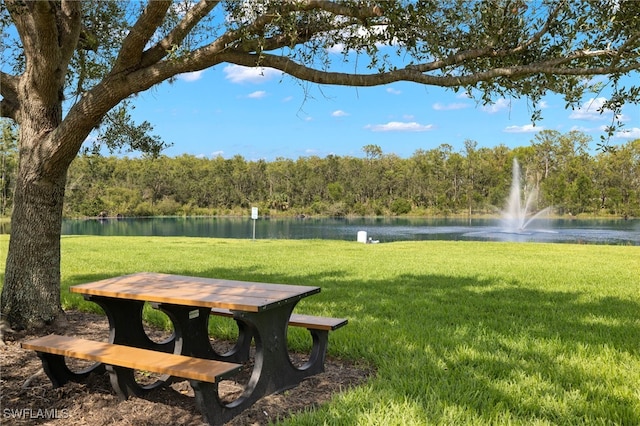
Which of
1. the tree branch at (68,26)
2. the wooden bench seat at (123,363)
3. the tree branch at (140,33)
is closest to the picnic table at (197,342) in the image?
the wooden bench seat at (123,363)

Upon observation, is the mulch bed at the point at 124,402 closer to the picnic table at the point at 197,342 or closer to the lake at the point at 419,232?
the picnic table at the point at 197,342

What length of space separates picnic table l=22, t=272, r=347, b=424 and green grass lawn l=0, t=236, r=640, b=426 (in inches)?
19.8

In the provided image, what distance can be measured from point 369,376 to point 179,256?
37.9 ft

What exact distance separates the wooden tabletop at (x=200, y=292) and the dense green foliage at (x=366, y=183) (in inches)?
3069

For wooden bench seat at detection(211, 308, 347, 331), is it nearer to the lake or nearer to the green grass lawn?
the green grass lawn

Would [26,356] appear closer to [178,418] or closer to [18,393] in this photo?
[18,393]

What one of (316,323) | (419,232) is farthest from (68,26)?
(419,232)

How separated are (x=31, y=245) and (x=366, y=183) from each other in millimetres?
92107

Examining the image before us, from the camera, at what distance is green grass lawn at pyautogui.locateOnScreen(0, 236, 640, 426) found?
10.6ft

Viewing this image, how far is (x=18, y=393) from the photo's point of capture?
12.0 feet

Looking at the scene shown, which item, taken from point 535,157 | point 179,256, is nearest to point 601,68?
point 179,256

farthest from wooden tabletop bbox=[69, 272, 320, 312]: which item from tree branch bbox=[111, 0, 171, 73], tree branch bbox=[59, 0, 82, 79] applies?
tree branch bbox=[59, 0, 82, 79]

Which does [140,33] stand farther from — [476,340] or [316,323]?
[476,340]

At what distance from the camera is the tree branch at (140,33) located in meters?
4.47
